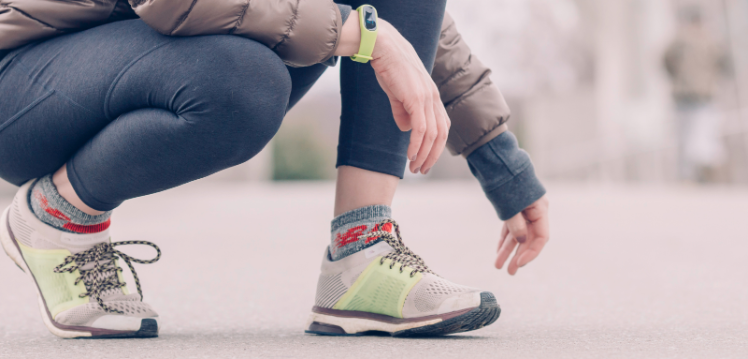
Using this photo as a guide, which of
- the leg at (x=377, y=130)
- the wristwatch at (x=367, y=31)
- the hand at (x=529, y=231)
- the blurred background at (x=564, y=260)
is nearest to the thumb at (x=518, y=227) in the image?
the hand at (x=529, y=231)

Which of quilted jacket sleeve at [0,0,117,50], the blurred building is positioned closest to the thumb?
quilted jacket sleeve at [0,0,117,50]

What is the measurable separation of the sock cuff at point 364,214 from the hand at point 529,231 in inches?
10.1

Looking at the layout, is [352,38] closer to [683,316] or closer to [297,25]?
[297,25]

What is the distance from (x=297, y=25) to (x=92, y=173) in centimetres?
32

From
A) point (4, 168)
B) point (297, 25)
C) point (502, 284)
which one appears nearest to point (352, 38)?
point (297, 25)

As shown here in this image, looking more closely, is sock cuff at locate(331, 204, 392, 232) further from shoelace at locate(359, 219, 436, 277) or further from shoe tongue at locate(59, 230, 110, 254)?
shoe tongue at locate(59, 230, 110, 254)

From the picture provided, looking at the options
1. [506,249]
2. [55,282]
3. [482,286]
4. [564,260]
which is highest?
[55,282]

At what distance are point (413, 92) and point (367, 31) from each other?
0.09 m

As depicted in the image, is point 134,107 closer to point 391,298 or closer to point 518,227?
point 391,298

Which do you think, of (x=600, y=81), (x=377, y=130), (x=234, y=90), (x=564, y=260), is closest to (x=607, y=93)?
(x=600, y=81)

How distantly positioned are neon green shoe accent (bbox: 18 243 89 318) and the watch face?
504 mm

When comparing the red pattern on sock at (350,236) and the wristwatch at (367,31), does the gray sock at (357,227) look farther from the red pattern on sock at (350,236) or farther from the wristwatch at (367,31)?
the wristwatch at (367,31)

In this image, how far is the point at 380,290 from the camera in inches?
38.2

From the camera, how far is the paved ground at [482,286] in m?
0.87
